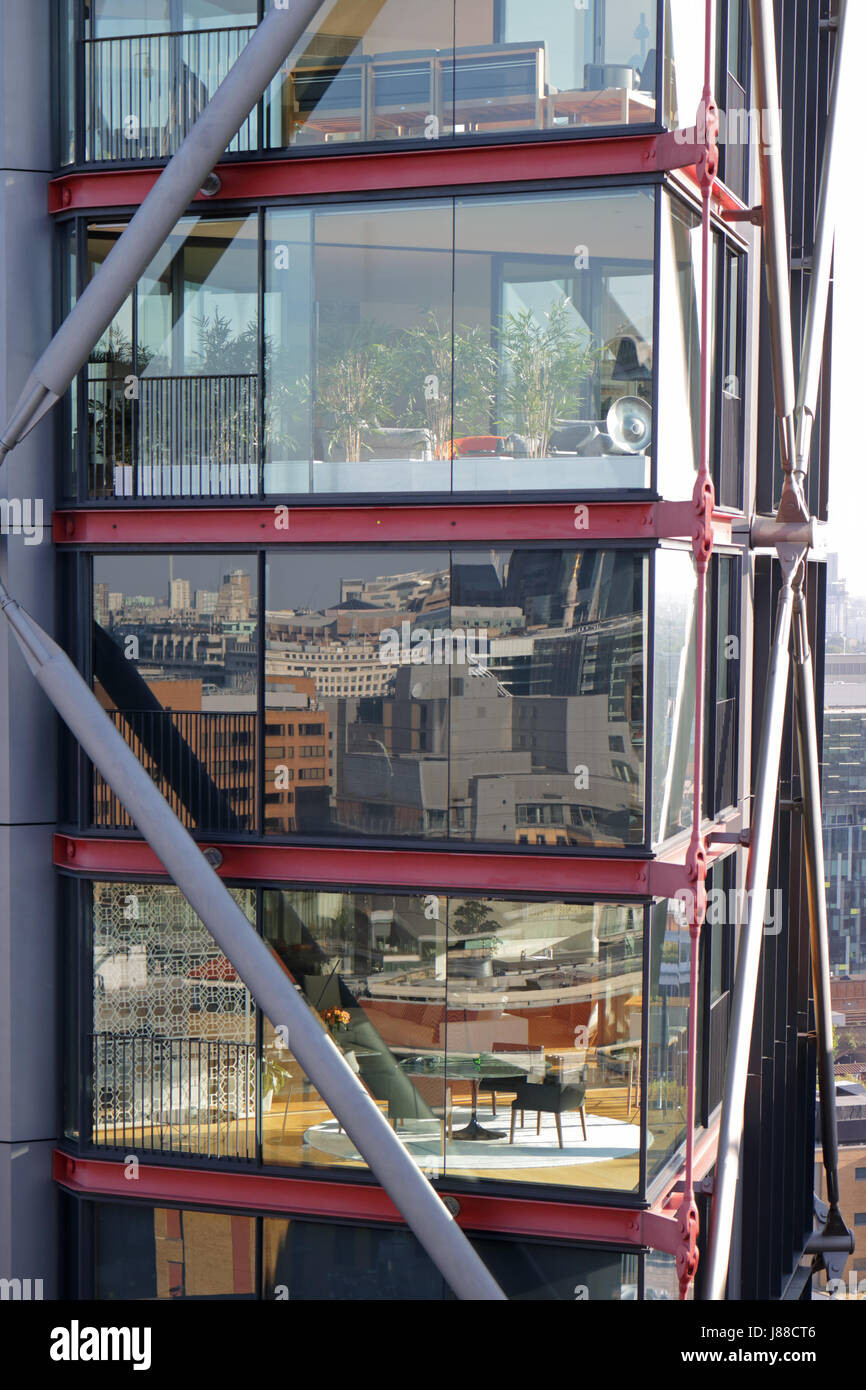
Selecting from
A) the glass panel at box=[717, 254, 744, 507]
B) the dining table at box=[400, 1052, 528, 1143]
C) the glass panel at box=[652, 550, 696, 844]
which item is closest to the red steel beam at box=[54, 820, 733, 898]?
the glass panel at box=[652, 550, 696, 844]

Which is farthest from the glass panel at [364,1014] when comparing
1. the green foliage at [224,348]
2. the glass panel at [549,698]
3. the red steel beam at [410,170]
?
the red steel beam at [410,170]

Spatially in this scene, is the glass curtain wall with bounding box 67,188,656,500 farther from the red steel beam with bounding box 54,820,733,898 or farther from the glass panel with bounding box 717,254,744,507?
the red steel beam with bounding box 54,820,733,898

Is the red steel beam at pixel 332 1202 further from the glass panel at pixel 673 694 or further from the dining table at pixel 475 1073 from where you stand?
the glass panel at pixel 673 694

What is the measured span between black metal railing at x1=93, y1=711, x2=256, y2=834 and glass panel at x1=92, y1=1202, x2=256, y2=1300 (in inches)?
126

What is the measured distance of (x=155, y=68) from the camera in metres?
11.9

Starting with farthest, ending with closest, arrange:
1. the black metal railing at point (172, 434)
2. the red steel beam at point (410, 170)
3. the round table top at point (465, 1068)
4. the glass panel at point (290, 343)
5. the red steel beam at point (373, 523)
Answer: the black metal railing at point (172, 434), the glass panel at point (290, 343), the round table top at point (465, 1068), the red steel beam at point (373, 523), the red steel beam at point (410, 170)

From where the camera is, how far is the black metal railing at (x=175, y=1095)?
11844mm

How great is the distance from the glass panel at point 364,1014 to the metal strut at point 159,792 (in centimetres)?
26

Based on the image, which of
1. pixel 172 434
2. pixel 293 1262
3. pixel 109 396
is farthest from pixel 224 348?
pixel 293 1262

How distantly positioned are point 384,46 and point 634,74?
6.41 feet

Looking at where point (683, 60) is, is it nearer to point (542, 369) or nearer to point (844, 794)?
point (542, 369)

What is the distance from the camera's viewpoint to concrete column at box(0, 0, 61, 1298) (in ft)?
39.7

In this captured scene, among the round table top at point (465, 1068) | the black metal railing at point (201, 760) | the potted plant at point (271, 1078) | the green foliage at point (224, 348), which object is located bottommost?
the potted plant at point (271, 1078)

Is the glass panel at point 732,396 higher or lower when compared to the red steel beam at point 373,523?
higher
